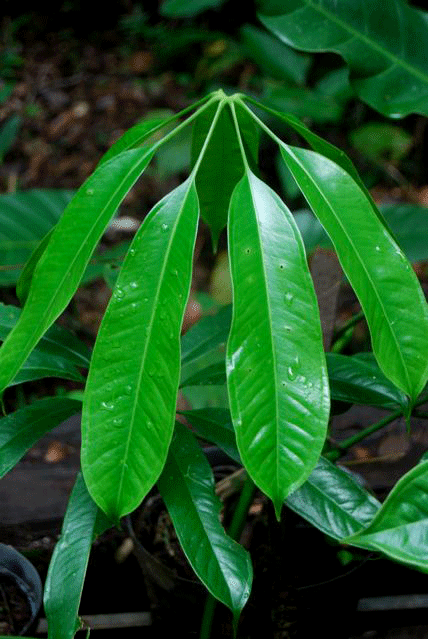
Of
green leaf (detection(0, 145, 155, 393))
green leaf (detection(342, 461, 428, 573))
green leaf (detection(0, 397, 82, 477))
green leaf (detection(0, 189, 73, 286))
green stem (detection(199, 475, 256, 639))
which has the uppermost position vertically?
green leaf (detection(0, 145, 155, 393))

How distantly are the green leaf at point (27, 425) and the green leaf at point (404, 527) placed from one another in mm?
386

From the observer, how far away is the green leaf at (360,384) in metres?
0.90

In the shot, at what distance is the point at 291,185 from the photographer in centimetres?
228

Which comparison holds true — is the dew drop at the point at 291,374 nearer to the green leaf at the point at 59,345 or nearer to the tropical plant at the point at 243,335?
the tropical plant at the point at 243,335

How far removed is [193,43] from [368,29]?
82.3 inches

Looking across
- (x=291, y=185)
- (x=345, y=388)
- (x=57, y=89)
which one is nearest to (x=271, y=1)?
(x=345, y=388)

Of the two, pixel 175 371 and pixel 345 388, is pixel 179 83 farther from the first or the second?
pixel 175 371

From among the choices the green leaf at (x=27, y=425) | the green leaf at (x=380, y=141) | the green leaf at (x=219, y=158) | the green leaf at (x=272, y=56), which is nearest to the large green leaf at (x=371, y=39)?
the green leaf at (x=219, y=158)

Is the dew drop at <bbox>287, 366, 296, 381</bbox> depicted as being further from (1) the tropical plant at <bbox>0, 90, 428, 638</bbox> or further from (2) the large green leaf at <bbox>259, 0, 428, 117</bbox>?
(2) the large green leaf at <bbox>259, 0, 428, 117</bbox>

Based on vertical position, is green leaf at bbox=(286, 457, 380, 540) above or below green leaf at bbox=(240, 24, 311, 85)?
below

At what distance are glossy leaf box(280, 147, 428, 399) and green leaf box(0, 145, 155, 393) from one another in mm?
158

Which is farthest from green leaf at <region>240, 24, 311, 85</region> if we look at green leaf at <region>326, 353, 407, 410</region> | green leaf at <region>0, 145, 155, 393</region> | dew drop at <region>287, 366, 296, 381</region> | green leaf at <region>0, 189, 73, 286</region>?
dew drop at <region>287, 366, 296, 381</region>

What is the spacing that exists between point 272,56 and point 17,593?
171cm

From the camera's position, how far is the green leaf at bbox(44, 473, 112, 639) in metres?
0.78
